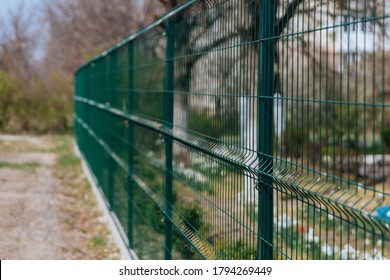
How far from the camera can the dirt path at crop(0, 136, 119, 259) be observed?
7.88 m

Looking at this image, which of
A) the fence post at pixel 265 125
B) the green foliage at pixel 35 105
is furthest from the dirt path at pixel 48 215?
the green foliage at pixel 35 105

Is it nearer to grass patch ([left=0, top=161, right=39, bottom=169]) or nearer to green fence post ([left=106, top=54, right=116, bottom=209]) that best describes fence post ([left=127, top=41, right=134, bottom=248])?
green fence post ([left=106, top=54, right=116, bottom=209])

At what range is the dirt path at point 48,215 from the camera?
788 cm

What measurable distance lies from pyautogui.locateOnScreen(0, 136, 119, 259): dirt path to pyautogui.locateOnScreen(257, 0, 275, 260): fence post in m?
4.75

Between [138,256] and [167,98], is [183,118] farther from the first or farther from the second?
[138,256]

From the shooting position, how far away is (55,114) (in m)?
26.6

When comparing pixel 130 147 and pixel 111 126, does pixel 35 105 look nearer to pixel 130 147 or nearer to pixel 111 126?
pixel 111 126

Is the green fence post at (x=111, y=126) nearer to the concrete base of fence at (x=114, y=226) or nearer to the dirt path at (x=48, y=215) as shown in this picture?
the concrete base of fence at (x=114, y=226)

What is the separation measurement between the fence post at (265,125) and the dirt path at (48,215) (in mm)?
4747

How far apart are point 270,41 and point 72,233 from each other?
20.7ft

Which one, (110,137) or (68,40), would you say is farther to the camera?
(68,40)

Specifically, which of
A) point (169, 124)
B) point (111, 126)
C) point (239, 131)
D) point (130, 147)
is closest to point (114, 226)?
point (111, 126)

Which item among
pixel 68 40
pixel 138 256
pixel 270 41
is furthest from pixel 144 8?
pixel 270 41

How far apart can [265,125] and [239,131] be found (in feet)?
1.65
